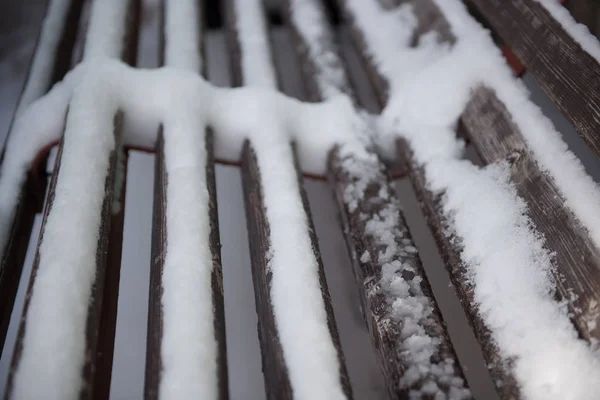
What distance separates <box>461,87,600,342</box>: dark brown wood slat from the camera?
0.63m

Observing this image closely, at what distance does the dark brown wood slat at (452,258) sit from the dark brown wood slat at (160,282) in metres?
0.40

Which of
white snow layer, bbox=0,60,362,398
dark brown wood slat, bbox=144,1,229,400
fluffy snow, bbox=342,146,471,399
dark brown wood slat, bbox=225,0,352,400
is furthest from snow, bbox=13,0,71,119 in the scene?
fluffy snow, bbox=342,146,471,399

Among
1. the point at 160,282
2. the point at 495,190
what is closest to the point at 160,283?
the point at 160,282

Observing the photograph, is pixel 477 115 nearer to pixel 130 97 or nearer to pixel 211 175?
pixel 211 175

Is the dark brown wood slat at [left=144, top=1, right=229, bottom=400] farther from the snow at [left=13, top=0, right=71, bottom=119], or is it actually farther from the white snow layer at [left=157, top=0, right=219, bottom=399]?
the snow at [left=13, top=0, right=71, bottom=119]

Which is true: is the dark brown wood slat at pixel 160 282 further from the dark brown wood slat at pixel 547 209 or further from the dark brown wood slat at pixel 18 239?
the dark brown wood slat at pixel 547 209

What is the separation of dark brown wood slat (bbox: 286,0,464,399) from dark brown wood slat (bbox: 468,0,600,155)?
222mm

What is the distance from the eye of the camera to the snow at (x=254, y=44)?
44.3 inches

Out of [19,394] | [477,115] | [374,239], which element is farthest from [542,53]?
[19,394]

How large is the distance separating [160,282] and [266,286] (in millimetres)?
174

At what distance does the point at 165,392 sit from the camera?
0.60 metres

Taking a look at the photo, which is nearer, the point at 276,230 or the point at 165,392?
the point at 165,392

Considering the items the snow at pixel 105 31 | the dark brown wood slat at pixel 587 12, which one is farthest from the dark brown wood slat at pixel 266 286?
the dark brown wood slat at pixel 587 12

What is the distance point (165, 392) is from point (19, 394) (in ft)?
0.60
